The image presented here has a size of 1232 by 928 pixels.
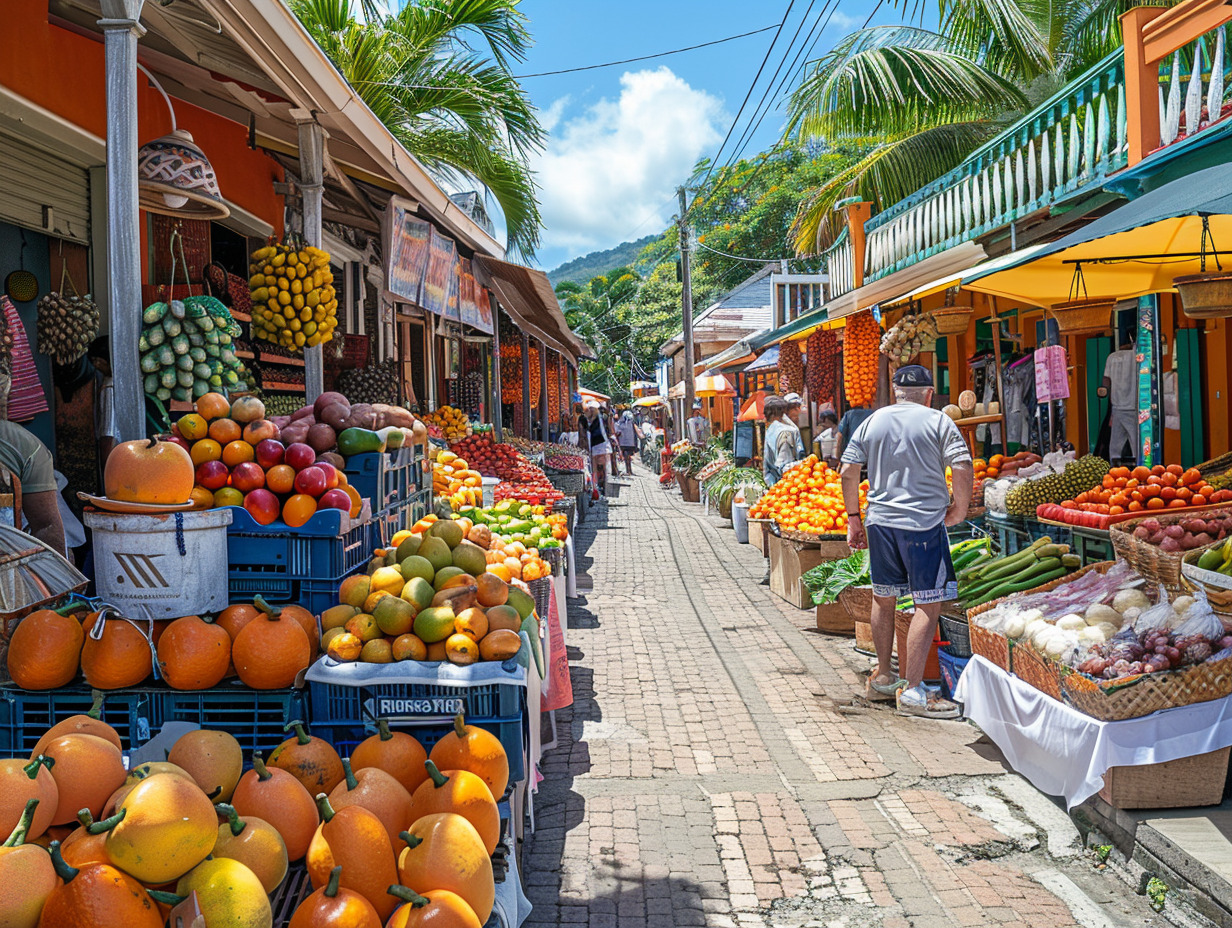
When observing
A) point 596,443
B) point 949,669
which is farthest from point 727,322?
point 949,669

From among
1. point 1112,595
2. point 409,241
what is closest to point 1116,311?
point 1112,595

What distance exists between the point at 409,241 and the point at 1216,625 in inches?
242

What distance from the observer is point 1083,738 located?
3957mm

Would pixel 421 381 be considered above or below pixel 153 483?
above

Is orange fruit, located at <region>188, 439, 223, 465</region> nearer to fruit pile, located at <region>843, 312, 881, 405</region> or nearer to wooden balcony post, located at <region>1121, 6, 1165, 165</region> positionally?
wooden balcony post, located at <region>1121, 6, 1165, 165</region>

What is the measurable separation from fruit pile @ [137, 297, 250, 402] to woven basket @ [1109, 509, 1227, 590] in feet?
15.7

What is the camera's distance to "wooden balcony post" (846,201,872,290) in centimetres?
1408

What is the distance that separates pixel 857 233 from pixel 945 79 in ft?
7.97

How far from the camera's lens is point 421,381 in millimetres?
12773

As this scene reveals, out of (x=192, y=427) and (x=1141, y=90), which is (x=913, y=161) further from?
(x=192, y=427)

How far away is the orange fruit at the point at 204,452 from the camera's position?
3.34m

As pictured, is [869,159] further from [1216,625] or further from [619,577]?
[1216,625]

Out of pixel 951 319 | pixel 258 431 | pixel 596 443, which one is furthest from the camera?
pixel 596 443

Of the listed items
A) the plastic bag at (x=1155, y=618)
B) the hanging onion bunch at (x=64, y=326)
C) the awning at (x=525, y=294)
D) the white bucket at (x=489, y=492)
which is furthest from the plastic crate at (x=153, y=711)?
the awning at (x=525, y=294)
